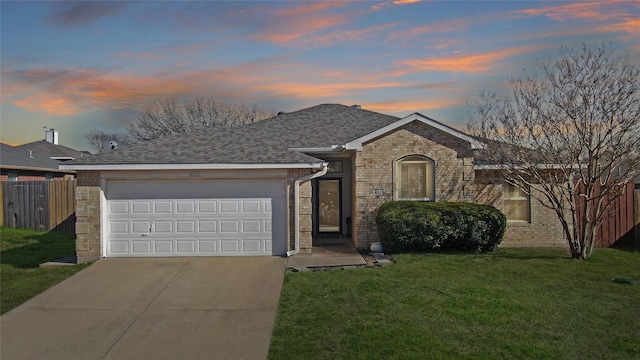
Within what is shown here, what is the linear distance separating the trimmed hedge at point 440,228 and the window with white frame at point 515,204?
2.30 metres

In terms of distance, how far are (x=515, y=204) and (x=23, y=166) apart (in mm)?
24117

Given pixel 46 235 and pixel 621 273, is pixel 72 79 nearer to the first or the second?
pixel 46 235

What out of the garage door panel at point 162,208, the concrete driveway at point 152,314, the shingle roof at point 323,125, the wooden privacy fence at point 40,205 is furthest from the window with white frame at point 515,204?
the wooden privacy fence at point 40,205

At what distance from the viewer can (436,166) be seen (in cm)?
1356

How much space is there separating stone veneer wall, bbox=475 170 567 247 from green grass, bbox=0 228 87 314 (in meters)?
11.5

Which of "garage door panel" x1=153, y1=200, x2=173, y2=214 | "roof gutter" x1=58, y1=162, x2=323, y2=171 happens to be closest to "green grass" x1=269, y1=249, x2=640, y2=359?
"roof gutter" x1=58, y1=162, x2=323, y2=171

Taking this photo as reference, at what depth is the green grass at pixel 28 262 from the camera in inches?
355

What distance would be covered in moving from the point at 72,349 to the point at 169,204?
610 centimetres

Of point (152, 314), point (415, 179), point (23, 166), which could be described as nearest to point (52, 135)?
point (23, 166)

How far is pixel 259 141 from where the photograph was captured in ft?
45.2

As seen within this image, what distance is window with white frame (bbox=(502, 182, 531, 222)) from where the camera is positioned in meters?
14.3

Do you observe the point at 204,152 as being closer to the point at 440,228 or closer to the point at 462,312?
the point at 440,228

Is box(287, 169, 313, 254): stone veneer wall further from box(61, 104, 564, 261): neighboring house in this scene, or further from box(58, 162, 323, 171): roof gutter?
box(58, 162, 323, 171): roof gutter

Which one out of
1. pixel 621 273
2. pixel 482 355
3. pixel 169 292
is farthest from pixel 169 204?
pixel 621 273
